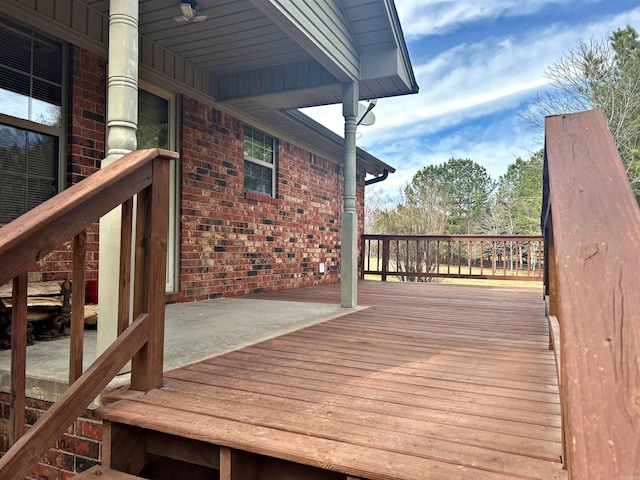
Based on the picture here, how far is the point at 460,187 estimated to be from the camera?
90.2 ft

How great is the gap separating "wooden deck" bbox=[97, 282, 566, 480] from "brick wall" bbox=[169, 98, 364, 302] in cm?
236

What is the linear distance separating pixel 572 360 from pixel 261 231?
216 inches

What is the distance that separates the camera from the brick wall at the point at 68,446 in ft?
5.59

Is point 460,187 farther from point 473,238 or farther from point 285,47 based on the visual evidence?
point 285,47

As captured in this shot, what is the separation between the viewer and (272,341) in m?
2.83

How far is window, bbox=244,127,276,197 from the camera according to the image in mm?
5969

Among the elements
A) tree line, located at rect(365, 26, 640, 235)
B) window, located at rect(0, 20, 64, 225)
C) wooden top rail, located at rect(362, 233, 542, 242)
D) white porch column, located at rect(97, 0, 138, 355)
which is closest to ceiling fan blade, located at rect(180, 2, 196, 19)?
window, located at rect(0, 20, 64, 225)

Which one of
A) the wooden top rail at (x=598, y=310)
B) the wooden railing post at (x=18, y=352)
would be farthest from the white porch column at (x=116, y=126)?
the wooden top rail at (x=598, y=310)

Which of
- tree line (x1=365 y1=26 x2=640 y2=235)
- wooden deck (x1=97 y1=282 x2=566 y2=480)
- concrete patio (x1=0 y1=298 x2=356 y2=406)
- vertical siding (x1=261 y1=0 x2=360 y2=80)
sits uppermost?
tree line (x1=365 y1=26 x2=640 y2=235)

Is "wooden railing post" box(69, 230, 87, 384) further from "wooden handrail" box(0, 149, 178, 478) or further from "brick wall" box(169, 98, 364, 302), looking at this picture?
"brick wall" box(169, 98, 364, 302)

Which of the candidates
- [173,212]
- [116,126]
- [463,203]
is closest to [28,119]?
[173,212]

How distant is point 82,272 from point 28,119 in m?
2.43

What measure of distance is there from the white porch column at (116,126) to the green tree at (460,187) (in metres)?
23.4

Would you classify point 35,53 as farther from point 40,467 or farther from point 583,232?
point 583,232
